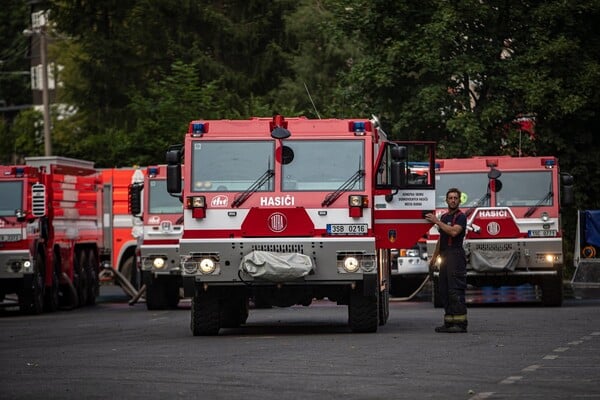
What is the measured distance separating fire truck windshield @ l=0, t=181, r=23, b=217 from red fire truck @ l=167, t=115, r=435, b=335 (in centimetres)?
873

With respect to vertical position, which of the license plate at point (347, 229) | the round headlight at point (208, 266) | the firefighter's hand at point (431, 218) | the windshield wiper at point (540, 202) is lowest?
the round headlight at point (208, 266)

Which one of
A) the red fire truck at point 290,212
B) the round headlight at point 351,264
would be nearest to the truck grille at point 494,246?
the red fire truck at point 290,212

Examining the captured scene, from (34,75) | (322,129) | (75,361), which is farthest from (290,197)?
(34,75)

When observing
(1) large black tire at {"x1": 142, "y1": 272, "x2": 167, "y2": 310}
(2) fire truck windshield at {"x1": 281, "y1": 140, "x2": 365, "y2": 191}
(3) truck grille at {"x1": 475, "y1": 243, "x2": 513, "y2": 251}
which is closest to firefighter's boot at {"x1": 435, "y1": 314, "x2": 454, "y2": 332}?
(2) fire truck windshield at {"x1": 281, "y1": 140, "x2": 365, "y2": 191}

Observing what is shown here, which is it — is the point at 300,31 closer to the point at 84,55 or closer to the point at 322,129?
the point at 84,55

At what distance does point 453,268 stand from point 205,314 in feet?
10.5

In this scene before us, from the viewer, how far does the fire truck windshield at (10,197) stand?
30.0 metres

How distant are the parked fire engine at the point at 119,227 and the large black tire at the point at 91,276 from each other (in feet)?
9.68

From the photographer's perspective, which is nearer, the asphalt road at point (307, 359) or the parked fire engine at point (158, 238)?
the asphalt road at point (307, 359)

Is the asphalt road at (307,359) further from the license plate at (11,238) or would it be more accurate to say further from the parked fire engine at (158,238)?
the parked fire engine at (158,238)

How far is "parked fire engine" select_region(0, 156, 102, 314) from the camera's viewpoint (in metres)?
29.8

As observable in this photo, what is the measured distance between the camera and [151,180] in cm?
3197

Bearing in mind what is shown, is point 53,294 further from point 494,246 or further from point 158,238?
point 494,246

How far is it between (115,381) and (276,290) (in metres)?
6.59
